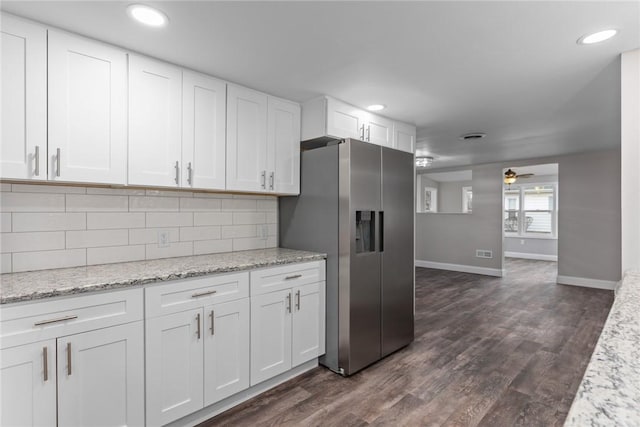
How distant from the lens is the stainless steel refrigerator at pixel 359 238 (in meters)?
2.57

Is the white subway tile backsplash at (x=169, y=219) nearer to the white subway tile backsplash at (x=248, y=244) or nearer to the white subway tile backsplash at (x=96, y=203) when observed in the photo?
the white subway tile backsplash at (x=96, y=203)

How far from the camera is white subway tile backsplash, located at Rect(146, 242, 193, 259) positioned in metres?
2.37

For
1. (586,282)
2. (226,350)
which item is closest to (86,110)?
(226,350)

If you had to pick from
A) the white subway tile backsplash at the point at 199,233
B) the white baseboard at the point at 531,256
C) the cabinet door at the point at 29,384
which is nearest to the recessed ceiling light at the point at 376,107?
the white subway tile backsplash at the point at 199,233

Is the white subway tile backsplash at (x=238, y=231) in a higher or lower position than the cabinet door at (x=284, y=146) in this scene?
lower

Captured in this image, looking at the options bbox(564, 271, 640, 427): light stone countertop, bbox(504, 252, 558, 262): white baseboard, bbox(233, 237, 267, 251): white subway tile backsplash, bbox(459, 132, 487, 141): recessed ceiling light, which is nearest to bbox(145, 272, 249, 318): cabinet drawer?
bbox(233, 237, 267, 251): white subway tile backsplash

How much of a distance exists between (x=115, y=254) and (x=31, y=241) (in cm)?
44

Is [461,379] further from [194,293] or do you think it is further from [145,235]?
[145,235]

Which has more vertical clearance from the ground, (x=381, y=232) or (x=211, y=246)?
(x=381, y=232)

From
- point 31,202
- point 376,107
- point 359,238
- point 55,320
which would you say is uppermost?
point 376,107

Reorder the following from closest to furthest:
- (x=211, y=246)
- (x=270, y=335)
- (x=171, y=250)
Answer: (x=270, y=335)
(x=171, y=250)
(x=211, y=246)

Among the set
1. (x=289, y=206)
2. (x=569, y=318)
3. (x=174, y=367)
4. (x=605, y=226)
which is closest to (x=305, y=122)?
(x=289, y=206)

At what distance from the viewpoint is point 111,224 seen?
7.20ft

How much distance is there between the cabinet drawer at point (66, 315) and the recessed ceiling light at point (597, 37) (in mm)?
2867
